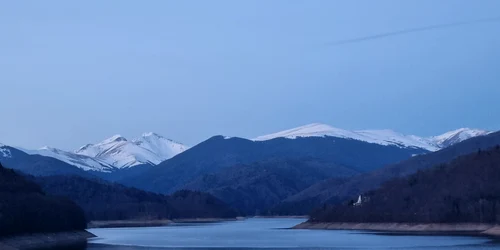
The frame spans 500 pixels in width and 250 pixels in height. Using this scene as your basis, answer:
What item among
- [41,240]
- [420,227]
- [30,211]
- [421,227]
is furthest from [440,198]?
[30,211]

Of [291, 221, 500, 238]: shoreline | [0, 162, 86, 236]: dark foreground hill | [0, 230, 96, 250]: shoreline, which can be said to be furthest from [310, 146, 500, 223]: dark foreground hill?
[0, 162, 86, 236]: dark foreground hill

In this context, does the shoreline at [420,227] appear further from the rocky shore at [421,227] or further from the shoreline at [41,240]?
the shoreline at [41,240]

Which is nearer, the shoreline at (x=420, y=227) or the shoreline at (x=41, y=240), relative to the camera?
the shoreline at (x=41, y=240)

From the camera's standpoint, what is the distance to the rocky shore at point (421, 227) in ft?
422

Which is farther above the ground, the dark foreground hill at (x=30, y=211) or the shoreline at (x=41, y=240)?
the dark foreground hill at (x=30, y=211)

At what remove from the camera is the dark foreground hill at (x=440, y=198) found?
459 ft

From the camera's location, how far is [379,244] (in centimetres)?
10144

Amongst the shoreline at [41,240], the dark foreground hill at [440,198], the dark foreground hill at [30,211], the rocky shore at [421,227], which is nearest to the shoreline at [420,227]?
the rocky shore at [421,227]

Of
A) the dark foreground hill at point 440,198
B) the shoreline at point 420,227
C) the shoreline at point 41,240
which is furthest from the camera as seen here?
the dark foreground hill at point 440,198

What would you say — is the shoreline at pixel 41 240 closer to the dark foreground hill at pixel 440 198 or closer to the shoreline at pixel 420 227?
the shoreline at pixel 420 227

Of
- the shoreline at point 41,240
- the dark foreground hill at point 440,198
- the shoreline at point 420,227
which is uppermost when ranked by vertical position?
the dark foreground hill at point 440,198

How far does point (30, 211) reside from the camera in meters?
119

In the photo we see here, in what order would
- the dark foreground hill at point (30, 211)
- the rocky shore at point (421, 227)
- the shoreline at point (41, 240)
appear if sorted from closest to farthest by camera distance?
the shoreline at point (41, 240)
the dark foreground hill at point (30, 211)
the rocky shore at point (421, 227)

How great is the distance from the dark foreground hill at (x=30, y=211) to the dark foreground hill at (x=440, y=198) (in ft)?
159
